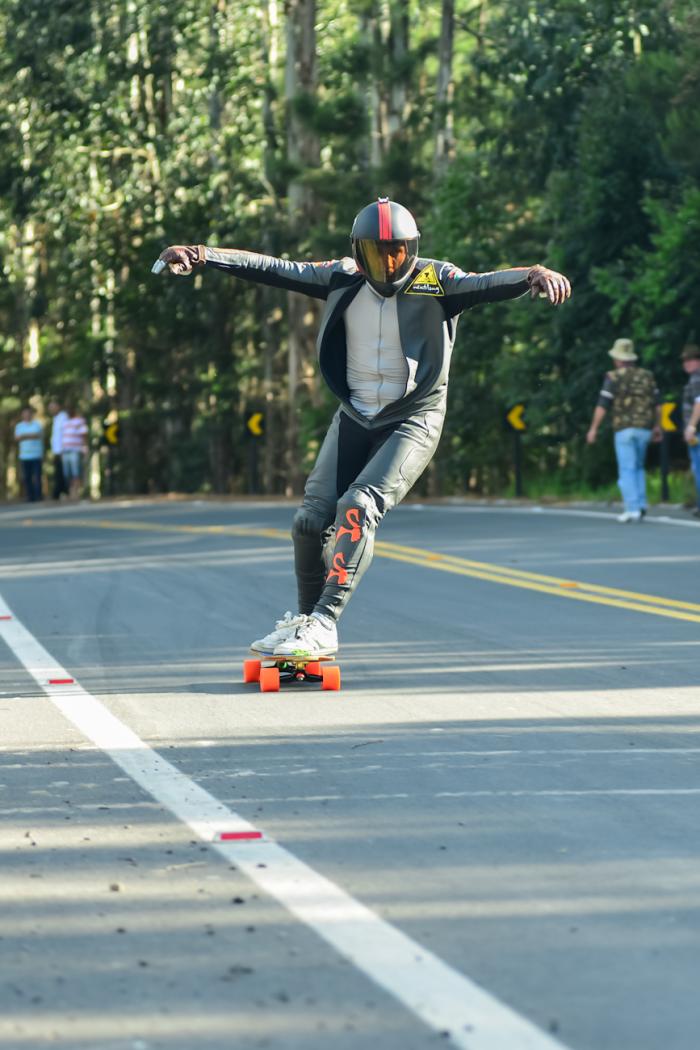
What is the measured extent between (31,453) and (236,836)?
29881 millimetres

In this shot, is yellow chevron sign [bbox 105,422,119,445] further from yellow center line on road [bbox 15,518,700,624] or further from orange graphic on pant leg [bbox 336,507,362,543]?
orange graphic on pant leg [bbox 336,507,362,543]

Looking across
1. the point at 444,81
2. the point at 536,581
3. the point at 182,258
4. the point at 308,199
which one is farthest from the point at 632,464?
the point at 308,199

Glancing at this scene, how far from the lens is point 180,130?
137 ft

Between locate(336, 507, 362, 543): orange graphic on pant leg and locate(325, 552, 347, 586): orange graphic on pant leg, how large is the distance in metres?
0.09

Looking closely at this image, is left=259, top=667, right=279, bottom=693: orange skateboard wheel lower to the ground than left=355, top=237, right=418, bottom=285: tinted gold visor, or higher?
lower

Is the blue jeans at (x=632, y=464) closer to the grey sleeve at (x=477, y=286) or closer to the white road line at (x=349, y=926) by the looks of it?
the grey sleeve at (x=477, y=286)

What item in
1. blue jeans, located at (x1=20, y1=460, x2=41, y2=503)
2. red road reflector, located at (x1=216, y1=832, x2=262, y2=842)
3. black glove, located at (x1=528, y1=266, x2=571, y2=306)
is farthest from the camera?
blue jeans, located at (x1=20, y1=460, x2=41, y2=503)

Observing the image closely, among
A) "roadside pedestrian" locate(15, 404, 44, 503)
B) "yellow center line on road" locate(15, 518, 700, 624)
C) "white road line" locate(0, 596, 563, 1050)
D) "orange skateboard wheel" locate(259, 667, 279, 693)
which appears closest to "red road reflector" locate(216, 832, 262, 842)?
"white road line" locate(0, 596, 563, 1050)

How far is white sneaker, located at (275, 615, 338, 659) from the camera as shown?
868 centimetres

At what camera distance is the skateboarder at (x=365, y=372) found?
28.7 feet

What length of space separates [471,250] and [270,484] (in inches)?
466

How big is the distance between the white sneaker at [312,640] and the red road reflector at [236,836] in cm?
306

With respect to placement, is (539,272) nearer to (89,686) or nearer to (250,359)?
(89,686)

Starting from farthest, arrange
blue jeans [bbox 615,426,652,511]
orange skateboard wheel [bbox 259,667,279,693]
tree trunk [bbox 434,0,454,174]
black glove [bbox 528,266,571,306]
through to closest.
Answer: tree trunk [bbox 434,0,454,174] → blue jeans [bbox 615,426,652,511] → orange skateboard wheel [bbox 259,667,279,693] → black glove [bbox 528,266,571,306]
